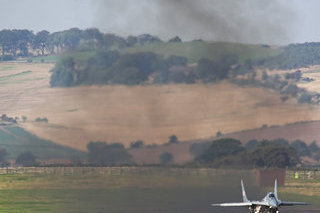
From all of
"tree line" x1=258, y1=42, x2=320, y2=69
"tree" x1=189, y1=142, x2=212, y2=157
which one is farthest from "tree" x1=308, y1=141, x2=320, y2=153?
"tree" x1=189, y1=142, x2=212, y2=157

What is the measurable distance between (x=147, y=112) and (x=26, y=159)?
815 inches

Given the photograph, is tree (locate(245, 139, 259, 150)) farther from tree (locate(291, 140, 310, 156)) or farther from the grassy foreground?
tree (locate(291, 140, 310, 156))

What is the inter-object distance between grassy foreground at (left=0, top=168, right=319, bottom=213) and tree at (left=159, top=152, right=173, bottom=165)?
148 cm

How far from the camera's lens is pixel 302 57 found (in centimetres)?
19325

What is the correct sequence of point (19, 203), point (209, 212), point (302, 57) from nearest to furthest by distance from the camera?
1. point (209, 212)
2. point (19, 203)
3. point (302, 57)

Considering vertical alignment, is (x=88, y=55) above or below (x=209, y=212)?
above

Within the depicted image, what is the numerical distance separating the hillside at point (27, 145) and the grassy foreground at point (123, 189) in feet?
7.85

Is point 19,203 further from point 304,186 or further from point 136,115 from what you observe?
point 304,186

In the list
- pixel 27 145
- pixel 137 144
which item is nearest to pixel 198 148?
pixel 137 144

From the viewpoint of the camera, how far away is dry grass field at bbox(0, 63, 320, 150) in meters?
146

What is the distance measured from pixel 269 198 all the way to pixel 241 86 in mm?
45689

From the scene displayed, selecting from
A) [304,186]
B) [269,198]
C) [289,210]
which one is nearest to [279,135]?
[304,186]

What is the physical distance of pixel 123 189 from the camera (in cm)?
14088

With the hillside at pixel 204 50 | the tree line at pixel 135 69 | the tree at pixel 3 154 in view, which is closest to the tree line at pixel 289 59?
the hillside at pixel 204 50
